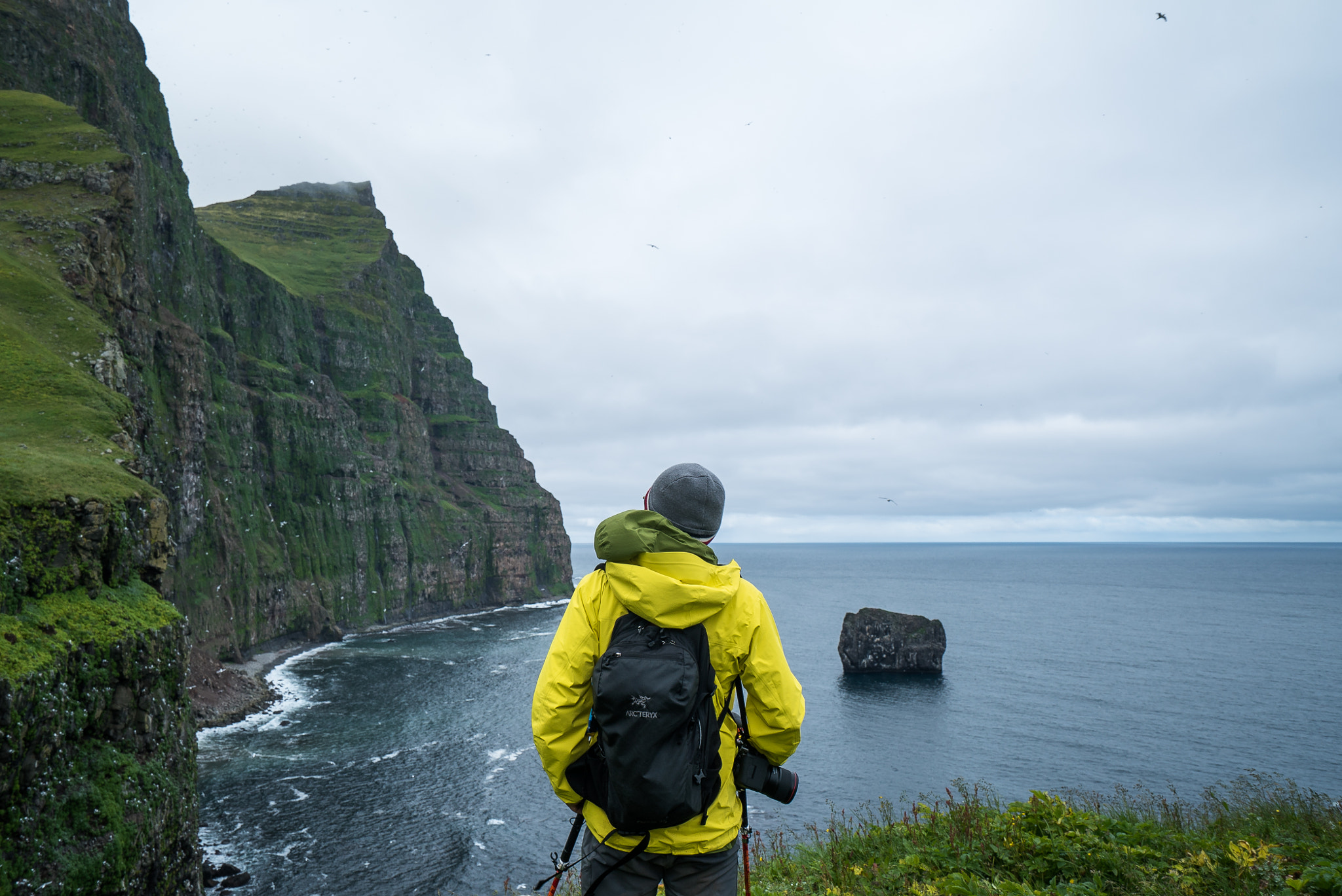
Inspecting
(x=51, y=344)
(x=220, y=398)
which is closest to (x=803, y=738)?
(x=51, y=344)

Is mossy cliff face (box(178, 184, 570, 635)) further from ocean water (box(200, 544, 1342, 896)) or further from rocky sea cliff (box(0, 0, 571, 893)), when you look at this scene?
ocean water (box(200, 544, 1342, 896))

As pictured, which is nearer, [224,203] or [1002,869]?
[1002,869]

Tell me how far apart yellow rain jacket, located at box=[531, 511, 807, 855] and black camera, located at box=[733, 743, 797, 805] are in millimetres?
93

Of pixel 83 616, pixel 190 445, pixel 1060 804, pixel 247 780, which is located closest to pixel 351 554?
pixel 190 445

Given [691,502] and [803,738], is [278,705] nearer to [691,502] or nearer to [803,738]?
[803,738]

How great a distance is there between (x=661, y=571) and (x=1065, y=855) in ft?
20.0

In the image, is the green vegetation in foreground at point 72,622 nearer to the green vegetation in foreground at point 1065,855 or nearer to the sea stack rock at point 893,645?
the green vegetation in foreground at point 1065,855

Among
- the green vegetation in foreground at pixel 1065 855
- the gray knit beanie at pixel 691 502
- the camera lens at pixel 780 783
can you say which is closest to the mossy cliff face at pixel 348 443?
the green vegetation in foreground at pixel 1065 855

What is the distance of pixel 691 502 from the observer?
4.34m

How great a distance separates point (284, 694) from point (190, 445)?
24.4 m

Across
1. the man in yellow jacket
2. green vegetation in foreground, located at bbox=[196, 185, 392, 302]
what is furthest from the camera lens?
green vegetation in foreground, located at bbox=[196, 185, 392, 302]

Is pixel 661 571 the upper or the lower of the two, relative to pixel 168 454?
lower

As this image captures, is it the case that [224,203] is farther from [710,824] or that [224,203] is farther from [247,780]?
[710,824]

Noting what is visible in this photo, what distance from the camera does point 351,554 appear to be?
3871 inches
